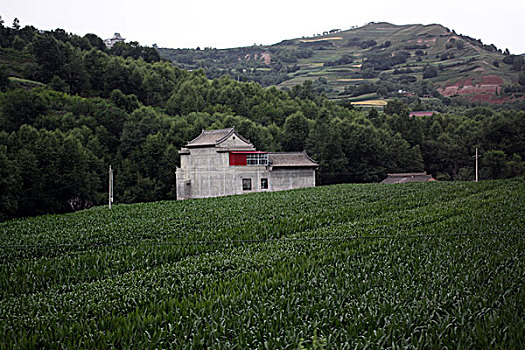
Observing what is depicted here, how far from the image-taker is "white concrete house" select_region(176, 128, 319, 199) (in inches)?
1903

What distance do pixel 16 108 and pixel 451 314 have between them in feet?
229

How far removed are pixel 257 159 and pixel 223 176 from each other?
4039mm

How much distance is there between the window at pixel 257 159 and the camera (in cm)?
4911

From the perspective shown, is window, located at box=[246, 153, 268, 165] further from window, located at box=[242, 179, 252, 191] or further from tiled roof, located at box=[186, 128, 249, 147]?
tiled roof, located at box=[186, 128, 249, 147]

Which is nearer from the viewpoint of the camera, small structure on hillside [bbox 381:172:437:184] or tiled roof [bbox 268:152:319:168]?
tiled roof [bbox 268:152:319:168]

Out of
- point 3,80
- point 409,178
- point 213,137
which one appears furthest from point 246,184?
point 3,80

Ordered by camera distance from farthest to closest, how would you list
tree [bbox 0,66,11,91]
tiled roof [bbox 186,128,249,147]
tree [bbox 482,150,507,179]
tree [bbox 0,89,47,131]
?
tree [bbox 0,66,11,91]
tree [bbox 0,89,47,131]
tree [bbox 482,150,507,179]
tiled roof [bbox 186,128,249,147]

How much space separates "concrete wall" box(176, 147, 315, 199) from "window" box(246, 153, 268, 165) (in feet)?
1.96

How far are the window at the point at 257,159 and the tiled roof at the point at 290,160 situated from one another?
600 millimetres

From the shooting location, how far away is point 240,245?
18.3m

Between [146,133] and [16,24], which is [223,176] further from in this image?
[16,24]

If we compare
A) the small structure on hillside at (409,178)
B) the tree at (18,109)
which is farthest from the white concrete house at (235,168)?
the tree at (18,109)

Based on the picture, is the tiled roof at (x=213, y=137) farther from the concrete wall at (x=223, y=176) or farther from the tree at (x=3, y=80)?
the tree at (x=3, y=80)

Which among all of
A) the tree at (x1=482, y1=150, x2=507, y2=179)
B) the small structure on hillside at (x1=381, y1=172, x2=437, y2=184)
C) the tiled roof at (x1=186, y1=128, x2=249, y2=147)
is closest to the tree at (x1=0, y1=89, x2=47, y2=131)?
the tiled roof at (x1=186, y1=128, x2=249, y2=147)
